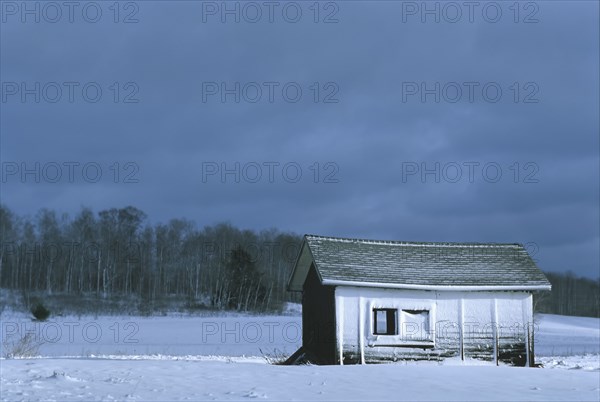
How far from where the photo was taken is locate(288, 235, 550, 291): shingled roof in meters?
22.0

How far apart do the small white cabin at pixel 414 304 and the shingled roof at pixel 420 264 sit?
0.11 ft

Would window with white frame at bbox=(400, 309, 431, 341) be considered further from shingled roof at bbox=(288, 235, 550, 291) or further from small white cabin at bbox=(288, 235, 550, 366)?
shingled roof at bbox=(288, 235, 550, 291)

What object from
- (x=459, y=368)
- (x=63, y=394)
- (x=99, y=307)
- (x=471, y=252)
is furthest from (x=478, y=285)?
(x=99, y=307)

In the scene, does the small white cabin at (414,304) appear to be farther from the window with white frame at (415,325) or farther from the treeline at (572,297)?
the treeline at (572,297)

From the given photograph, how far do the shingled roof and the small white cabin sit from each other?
0.03m

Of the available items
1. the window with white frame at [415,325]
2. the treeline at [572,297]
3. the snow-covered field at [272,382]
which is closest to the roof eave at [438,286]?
the window with white frame at [415,325]

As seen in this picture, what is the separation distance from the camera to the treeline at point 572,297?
333 feet

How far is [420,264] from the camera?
923 inches

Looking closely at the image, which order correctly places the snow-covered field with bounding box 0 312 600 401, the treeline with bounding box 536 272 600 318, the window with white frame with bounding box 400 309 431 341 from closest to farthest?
the snow-covered field with bounding box 0 312 600 401, the window with white frame with bounding box 400 309 431 341, the treeline with bounding box 536 272 600 318

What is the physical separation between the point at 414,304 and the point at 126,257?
6306 cm

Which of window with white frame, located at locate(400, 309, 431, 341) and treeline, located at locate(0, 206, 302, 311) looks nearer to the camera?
window with white frame, located at locate(400, 309, 431, 341)

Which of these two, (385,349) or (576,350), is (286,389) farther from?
(576,350)

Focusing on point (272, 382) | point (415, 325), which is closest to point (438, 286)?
point (415, 325)

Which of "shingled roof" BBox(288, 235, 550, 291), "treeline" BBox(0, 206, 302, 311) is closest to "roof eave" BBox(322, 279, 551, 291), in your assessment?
"shingled roof" BBox(288, 235, 550, 291)
